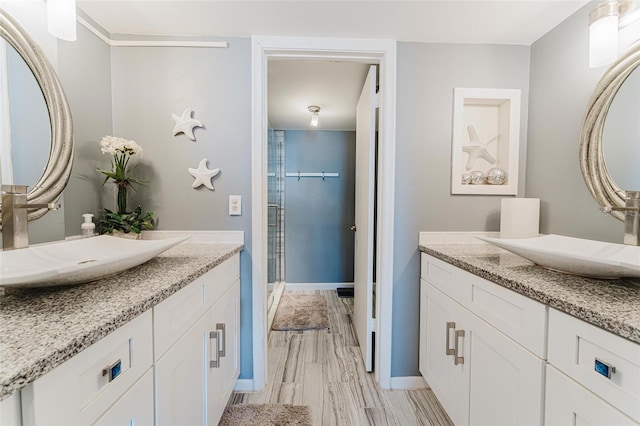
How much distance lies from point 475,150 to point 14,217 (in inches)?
88.0

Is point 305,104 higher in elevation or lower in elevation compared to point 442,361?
higher

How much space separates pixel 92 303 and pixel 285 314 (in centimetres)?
229

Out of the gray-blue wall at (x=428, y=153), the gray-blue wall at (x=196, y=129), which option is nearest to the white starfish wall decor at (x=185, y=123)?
the gray-blue wall at (x=196, y=129)

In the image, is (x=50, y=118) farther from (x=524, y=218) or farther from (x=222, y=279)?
(x=524, y=218)

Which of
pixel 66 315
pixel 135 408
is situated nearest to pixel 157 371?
pixel 135 408

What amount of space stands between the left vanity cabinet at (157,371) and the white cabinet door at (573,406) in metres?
1.14

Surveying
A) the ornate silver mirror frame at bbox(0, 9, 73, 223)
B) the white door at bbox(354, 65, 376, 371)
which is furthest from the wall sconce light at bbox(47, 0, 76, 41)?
the white door at bbox(354, 65, 376, 371)

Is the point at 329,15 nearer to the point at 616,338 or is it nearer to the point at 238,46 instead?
the point at 238,46

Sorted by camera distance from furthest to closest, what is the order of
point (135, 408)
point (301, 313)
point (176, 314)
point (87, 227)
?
point (301, 313)
point (87, 227)
point (176, 314)
point (135, 408)

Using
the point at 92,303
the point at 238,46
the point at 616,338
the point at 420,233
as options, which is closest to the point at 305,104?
A: the point at 238,46

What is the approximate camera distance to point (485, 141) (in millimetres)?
1749

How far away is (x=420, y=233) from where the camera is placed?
1662 mm

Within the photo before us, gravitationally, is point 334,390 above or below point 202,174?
below

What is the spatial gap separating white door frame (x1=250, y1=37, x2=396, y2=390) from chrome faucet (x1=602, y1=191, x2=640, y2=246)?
97 centimetres
